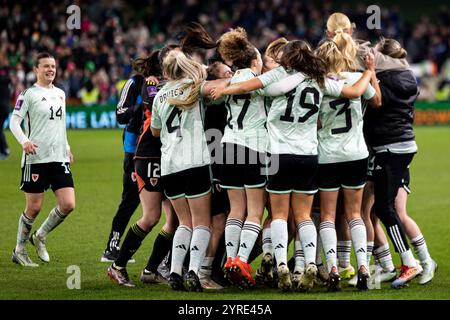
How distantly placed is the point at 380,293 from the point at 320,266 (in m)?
0.85

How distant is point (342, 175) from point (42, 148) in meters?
3.32

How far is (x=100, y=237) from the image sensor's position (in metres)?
11.6

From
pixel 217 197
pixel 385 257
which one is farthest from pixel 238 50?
pixel 385 257

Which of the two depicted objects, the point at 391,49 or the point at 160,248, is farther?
the point at 391,49

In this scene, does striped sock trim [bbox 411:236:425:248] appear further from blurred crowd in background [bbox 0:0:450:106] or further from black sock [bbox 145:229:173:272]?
blurred crowd in background [bbox 0:0:450:106]

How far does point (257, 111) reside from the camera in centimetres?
816

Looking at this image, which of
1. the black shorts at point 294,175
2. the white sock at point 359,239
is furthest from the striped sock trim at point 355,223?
the black shorts at point 294,175

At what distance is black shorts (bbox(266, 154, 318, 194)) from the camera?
8008 mm

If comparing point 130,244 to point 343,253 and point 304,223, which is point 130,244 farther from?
point 343,253

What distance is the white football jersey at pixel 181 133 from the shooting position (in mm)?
8242

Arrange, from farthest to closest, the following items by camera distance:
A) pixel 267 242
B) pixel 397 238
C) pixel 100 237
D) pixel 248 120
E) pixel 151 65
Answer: pixel 100 237 < pixel 151 65 < pixel 397 238 < pixel 267 242 < pixel 248 120

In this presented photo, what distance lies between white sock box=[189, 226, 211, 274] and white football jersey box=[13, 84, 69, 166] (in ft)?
7.58

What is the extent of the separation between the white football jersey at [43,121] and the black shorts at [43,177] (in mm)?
56
